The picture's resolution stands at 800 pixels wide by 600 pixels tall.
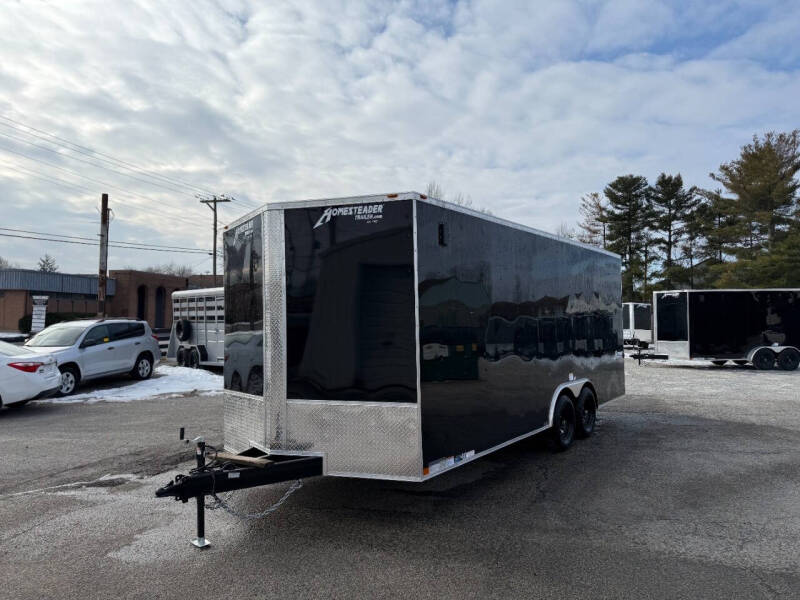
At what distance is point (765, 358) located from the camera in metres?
19.4

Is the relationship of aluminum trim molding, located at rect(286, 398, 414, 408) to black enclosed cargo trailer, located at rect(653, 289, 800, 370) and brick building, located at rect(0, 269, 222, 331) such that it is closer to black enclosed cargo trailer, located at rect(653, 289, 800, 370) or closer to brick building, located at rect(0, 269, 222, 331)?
black enclosed cargo trailer, located at rect(653, 289, 800, 370)

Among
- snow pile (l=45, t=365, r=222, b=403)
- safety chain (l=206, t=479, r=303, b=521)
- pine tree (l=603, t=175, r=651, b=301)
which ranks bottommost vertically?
safety chain (l=206, t=479, r=303, b=521)

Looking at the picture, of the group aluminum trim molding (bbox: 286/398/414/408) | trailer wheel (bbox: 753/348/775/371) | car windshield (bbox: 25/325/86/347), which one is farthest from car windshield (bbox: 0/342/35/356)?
trailer wheel (bbox: 753/348/775/371)

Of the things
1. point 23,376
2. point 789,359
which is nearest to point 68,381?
point 23,376

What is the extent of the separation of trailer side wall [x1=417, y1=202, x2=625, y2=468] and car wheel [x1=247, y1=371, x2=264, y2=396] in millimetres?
1521

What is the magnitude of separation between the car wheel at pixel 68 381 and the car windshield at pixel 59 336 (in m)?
0.66

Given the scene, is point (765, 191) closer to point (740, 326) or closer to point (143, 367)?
point (740, 326)

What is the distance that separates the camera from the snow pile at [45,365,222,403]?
42.1 feet

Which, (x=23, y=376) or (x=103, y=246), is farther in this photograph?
(x=103, y=246)

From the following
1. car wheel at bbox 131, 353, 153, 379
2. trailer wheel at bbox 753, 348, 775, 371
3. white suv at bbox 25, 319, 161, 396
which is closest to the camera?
white suv at bbox 25, 319, 161, 396

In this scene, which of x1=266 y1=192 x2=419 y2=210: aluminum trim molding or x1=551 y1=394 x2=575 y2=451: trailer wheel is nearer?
x1=266 y1=192 x2=419 y2=210: aluminum trim molding

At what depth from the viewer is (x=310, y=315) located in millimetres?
5102

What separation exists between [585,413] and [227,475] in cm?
575

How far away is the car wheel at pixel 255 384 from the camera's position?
5.35m
